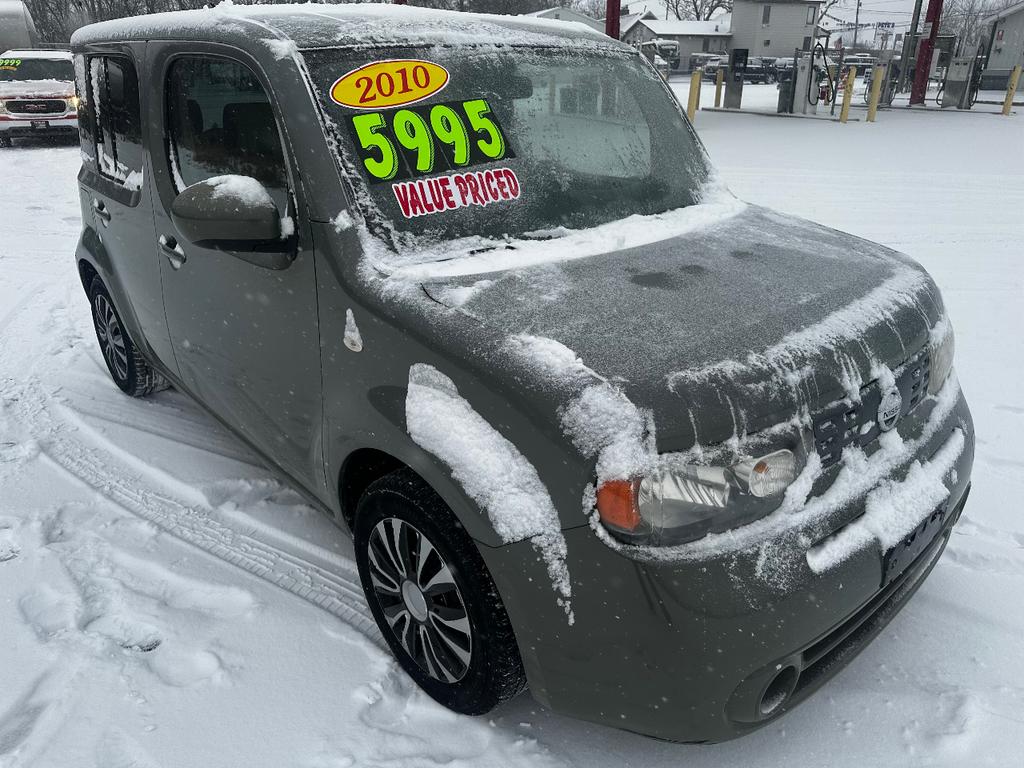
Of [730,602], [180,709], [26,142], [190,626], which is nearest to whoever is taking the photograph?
[730,602]

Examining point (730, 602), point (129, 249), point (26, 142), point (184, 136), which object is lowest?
point (26, 142)

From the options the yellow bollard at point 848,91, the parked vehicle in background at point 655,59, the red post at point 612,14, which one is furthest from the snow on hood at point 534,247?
the yellow bollard at point 848,91

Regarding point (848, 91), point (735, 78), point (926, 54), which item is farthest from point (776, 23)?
point (848, 91)

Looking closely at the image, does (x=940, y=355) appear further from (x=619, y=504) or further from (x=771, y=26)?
(x=771, y=26)

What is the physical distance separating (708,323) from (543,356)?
46 centimetres

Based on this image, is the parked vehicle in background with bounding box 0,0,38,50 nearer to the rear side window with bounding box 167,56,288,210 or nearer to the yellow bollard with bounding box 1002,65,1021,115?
the rear side window with bounding box 167,56,288,210

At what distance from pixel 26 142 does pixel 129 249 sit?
15.2 meters

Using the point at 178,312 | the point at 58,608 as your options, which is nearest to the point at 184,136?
the point at 178,312

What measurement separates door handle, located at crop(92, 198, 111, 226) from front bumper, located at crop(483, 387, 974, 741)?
284 cm

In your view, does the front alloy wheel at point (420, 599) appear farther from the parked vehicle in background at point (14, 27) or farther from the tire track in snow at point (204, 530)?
the parked vehicle in background at point (14, 27)

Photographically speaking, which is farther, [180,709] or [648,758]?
[180,709]

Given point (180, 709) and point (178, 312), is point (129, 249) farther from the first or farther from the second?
point (180, 709)

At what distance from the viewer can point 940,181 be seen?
1003 cm

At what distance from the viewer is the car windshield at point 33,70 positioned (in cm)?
1469
